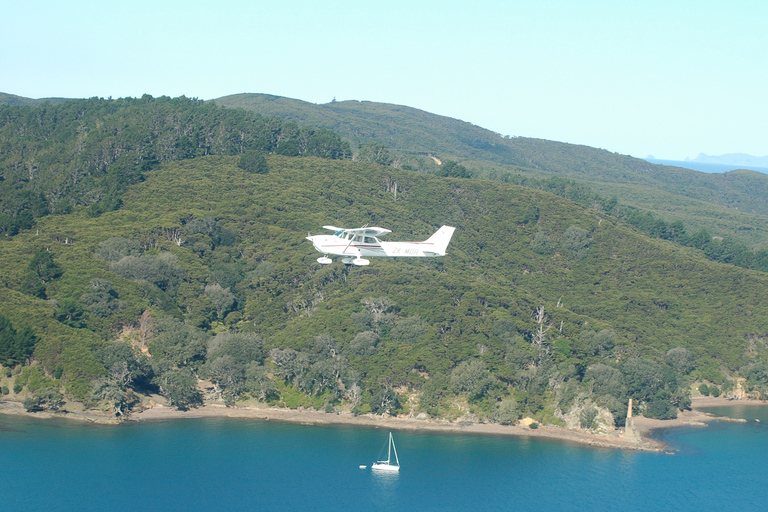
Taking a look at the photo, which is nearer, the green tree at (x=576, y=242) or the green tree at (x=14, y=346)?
the green tree at (x=14, y=346)

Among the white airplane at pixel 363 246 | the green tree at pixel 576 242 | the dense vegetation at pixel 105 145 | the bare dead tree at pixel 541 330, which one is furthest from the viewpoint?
the green tree at pixel 576 242

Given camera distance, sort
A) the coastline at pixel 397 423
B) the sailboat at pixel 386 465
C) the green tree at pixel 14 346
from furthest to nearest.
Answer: the coastline at pixel 397 423 → the green tree at pixel 14 346 → the sailboat at pixel 386 465

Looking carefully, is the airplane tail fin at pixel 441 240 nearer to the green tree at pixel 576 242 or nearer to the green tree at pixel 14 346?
the green tree at pixel 14 346

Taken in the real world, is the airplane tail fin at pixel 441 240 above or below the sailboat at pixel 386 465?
above

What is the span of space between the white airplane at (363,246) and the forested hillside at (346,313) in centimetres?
1788

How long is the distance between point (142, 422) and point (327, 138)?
91376 mm

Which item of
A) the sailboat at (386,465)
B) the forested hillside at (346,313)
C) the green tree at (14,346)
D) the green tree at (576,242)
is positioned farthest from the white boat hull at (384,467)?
the green tree at (576,242)

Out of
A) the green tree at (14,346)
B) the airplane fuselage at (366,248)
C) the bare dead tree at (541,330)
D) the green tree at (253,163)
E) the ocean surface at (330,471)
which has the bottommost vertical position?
the ocean surface at (330,471)

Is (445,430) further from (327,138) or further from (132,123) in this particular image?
(132,123)

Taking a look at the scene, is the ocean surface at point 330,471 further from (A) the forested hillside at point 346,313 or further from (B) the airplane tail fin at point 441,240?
(B) the airplane tail fin at point 441,240

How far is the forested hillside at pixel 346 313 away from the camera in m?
79.8

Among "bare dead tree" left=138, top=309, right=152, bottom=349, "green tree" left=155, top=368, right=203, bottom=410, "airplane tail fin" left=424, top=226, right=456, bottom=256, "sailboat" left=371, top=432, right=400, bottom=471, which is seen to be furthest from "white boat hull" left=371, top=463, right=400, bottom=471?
"bare dead tree" left=138, top=309, right=152, bottom=349

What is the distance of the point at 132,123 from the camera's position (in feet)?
485

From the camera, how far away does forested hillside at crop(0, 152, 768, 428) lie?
79.8 meters
